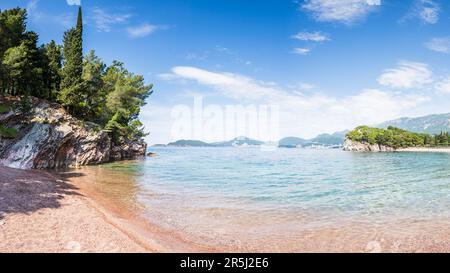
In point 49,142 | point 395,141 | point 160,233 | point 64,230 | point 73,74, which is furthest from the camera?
point 395,141

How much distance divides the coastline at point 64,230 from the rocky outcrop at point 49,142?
18294mm

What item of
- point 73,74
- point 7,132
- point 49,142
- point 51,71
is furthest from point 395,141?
point 7,132

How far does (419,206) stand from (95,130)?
139ft

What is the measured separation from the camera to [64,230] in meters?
9.88

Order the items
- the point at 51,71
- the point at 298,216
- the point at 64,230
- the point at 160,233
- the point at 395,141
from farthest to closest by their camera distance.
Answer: the point at 395,141
the point at 51,71
the point at 298,216
the point at 160,233
the point at 64,230

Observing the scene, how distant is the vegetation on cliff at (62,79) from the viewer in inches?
1459

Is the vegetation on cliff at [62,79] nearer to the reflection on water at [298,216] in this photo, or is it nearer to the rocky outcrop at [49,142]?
the rocky outcrop at [49,142]

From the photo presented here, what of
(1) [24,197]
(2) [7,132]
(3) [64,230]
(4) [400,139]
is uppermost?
(4) [400,139]

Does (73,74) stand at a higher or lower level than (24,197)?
higher

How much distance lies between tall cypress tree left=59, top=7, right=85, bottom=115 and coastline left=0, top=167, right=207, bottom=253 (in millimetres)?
34267

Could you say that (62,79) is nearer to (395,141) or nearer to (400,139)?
(395,141)

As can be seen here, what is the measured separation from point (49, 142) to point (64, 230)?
28.0m
